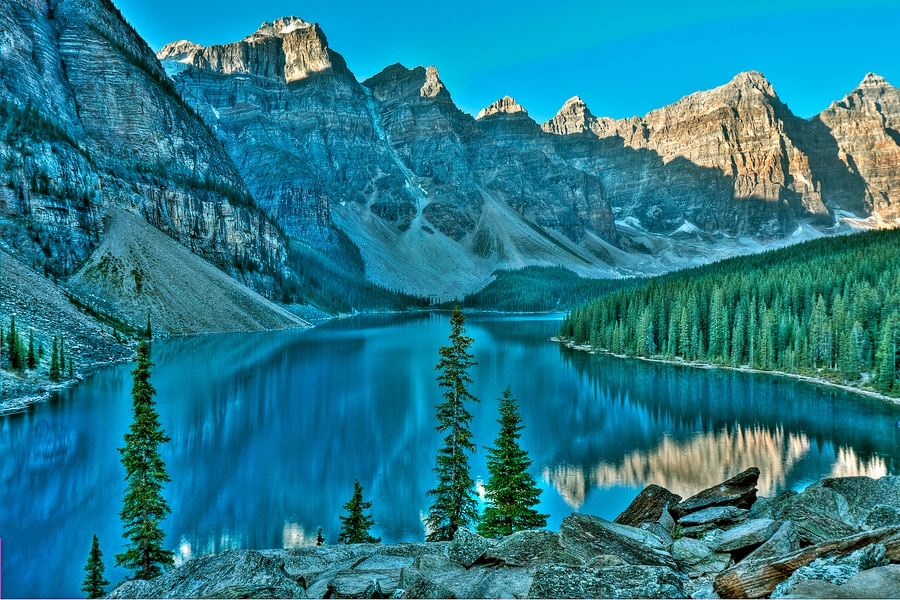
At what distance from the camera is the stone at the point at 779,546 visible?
9102mm

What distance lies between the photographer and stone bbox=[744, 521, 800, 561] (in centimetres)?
910

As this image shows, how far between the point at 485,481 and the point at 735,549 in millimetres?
17738

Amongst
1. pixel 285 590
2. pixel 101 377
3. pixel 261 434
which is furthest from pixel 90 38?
pixel 285 590

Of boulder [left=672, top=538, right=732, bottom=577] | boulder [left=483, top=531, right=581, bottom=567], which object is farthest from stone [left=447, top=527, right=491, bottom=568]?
boulder [left=672, top=538, right=732, bottom=577]

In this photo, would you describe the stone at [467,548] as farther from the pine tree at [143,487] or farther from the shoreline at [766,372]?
the shoreline at [766,372]

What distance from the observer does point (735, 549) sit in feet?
34.7

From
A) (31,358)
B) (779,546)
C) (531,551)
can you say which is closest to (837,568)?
(779,546)

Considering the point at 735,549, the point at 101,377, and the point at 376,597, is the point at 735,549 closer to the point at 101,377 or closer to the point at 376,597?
the point at 376,597

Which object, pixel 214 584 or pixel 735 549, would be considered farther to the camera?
pixel 735 549

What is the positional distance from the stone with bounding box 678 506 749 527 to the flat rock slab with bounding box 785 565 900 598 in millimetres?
6737

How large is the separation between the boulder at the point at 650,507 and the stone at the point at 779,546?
5.65 metres

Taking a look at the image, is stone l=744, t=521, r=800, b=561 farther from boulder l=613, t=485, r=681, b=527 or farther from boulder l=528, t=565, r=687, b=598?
boulder l=613, t=485, r=681, b=527

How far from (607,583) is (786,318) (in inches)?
2699

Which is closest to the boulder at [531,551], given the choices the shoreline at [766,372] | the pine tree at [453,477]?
the pine tree at [453,477]
